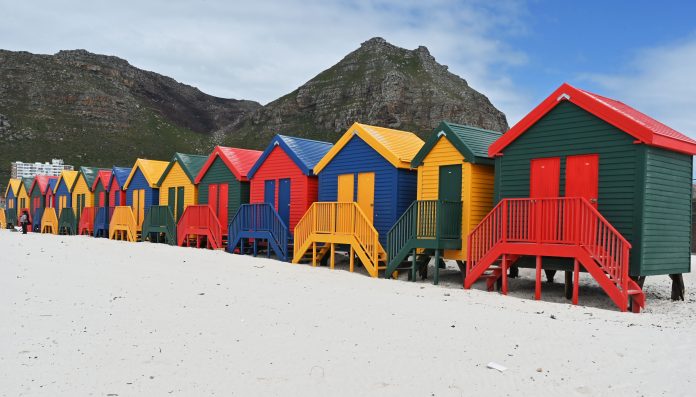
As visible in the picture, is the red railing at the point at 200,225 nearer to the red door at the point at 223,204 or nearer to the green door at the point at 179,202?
the red door at the point at 223,204

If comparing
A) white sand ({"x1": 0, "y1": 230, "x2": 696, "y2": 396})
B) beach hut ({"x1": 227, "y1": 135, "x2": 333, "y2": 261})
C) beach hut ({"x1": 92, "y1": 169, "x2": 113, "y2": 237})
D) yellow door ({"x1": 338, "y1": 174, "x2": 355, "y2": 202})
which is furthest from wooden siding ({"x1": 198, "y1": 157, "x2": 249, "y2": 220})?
white sand ({"x1": 0, "y1": 230, "x2": 696, "y2": 396})

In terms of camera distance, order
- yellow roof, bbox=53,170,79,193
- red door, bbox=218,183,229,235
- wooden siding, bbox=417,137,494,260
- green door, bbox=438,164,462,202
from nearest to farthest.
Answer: wooden siding, bbox=417,137,494,260
green door, bbox=438,164,462,202
red door, bbox=218,183,229,235
yellow roof, bbox=53,170,79,193

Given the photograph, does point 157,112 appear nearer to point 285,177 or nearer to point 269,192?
point 269,192

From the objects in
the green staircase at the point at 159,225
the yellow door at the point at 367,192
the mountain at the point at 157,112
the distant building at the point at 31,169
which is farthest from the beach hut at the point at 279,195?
the mountain at the point at 157,112

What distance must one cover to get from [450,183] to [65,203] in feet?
116

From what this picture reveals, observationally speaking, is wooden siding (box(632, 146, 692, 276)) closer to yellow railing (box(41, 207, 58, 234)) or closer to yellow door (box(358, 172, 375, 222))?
yellow door (box(358, 172, 375, 222))

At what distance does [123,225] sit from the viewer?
107ft

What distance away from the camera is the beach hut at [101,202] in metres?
36.0

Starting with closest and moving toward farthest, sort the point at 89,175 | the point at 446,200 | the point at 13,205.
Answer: the point at 446,200 → the point at 89,175 → the point at 13,205

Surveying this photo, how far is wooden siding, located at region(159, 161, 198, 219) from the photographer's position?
2903cm

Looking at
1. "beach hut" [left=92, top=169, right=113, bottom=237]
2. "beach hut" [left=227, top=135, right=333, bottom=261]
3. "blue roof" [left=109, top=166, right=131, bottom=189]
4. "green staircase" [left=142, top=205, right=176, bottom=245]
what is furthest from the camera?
"blue roof" [left=109, top=166, right=131, bottom=189]

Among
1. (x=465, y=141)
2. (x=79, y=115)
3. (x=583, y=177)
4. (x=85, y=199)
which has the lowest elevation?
(x=85, y=199)

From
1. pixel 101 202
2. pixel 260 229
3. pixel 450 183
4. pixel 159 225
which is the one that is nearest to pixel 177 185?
pixel 159 225

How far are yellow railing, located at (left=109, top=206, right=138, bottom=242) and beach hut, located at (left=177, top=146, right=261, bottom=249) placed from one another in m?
4.76
